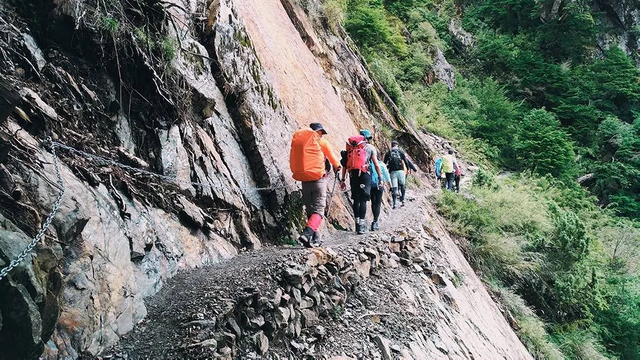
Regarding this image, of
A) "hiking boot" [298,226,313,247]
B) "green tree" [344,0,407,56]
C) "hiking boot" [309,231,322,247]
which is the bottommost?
"hiking boot" [309,231,322,247]

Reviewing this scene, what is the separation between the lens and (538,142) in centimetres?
2605

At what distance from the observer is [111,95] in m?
5.36

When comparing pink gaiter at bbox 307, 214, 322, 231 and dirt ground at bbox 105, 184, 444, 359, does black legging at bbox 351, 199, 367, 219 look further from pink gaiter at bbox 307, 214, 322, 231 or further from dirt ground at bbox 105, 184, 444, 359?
pink gaiter at bbox 307, 214, 322, 231

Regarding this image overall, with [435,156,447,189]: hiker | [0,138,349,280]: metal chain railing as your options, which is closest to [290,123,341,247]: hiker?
[0,138,349,280]: metal chain railing

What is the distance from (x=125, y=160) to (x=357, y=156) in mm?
3831

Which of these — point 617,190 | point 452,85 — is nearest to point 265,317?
point 452,85

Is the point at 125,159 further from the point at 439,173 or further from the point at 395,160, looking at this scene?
the point at 439,173

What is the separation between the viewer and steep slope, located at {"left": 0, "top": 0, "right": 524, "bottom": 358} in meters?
3.46

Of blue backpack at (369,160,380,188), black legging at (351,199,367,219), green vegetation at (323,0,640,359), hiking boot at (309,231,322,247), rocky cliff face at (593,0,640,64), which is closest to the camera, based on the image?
hiking boot at (309,231,322,247)

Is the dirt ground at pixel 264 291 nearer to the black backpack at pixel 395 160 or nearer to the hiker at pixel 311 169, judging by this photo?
the hiker at pixel 311 169

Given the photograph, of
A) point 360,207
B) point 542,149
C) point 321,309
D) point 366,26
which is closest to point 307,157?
point 360,207

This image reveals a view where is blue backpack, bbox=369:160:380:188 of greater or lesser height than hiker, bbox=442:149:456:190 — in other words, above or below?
above

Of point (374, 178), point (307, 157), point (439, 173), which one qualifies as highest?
point (307, 157)

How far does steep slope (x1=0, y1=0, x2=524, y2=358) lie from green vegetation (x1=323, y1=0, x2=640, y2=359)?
741 cm
